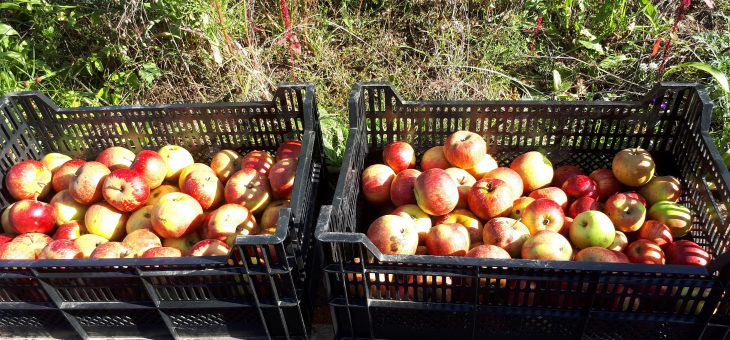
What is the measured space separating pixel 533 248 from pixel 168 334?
161 centimetres

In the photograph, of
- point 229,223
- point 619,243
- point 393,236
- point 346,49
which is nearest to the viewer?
point 393,236

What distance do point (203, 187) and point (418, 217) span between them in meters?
1.07

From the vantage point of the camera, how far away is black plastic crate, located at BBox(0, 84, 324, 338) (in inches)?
80.0

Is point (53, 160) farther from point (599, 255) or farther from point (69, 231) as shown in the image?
point (599, 255)

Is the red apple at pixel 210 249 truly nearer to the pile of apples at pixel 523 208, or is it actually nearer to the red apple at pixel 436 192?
the pile of apples at pixel 523 208

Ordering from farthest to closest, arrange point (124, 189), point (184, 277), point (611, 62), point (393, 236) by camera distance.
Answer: point (611, 62)
point (124, 189)
point (393, 236)
point (184, 277)

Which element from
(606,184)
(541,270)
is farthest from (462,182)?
(541,270)

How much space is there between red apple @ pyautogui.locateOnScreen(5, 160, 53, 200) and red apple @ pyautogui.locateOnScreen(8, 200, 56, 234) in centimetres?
13

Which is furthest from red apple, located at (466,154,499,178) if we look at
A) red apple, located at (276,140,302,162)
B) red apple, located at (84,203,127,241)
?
red apple, located at (84,203,127,241)

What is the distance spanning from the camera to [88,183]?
264 cm

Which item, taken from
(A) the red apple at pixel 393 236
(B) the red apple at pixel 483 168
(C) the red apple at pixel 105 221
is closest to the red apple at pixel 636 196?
(B) the red apple at pixel 483 168

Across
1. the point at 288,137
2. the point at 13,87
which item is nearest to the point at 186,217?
the point at 288,137

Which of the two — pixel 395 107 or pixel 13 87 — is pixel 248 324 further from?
pixel 13 87

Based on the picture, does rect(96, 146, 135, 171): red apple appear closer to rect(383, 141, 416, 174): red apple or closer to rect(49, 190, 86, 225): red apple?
rect(49, 190, 86, 225): red apple
